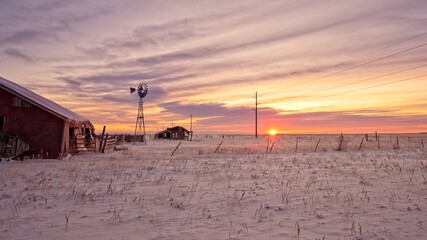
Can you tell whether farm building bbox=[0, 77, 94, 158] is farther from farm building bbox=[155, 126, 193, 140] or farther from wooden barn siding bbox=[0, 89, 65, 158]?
farm building bbox=[155, 126, 193, 140]

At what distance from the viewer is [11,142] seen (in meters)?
23.4

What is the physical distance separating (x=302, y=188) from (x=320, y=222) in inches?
158

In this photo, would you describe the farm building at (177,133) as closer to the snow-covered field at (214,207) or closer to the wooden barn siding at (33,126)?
the wooden barn siding at (33,126)

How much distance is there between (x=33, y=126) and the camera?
79.7 feet

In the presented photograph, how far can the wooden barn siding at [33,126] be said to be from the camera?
23.9 m

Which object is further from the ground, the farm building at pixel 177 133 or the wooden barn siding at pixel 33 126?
the farm building at pixel 177 133

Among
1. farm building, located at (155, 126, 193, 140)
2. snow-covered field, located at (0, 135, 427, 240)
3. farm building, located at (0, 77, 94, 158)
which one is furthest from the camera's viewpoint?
farm building, located at (155, 126, 193, 140)

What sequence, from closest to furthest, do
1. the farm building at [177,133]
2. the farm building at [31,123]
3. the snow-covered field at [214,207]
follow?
the snow-covered field at [214,207], the farm building at [31,123], the farm building at [177,133]

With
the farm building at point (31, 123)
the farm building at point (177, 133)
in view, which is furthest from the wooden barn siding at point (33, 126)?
the farm building at point (177, 133)

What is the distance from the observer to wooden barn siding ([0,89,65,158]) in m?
23.9

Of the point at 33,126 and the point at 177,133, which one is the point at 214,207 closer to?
the point at 33,126

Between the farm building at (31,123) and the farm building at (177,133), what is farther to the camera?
the farm building at (177,133)

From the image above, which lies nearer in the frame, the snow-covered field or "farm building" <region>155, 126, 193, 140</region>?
the snow-covered field

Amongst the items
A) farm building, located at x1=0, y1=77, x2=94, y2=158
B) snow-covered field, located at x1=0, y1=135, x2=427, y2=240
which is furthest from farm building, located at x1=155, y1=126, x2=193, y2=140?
snow-covered field, located at x1=0, y1=135, x2=427, y2=240
